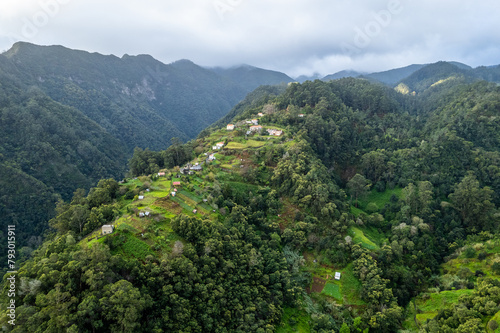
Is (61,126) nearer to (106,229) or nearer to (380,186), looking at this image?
(106,229)

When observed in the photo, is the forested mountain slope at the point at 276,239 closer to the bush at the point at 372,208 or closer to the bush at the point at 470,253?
the bush at the point at 372,208

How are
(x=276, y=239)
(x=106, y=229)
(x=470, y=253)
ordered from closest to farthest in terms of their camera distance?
1. (x=106, y=229)
2. (x=276, y=239)
3. (x=470, y=253)

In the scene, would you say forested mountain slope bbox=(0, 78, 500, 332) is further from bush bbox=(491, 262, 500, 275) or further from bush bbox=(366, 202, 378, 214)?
bush bbox=(491, 262, 500, 275)

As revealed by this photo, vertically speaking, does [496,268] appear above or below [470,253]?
above

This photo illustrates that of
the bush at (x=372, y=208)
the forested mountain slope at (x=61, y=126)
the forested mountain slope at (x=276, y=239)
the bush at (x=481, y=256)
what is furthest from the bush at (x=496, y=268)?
the forested mountain slope at (x=61, y=126)

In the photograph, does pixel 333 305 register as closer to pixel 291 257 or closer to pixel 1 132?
pixel 291 257

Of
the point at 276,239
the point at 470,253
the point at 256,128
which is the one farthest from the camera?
the point at 256,128

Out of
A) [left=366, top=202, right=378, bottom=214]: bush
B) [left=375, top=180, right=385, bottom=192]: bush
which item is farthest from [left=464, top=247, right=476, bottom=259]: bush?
[left=375, top=180, right=385, bottom=192]: bush

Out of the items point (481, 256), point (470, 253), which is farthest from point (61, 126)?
point (481, 256)

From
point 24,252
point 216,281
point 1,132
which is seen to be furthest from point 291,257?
point 1,132
